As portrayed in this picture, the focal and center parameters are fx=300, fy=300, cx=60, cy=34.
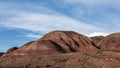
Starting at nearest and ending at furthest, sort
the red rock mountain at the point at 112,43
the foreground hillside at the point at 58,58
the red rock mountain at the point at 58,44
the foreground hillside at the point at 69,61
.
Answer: the foreground hillside at the point at 69,61, the foreground hillside at the point at 58,58, the red rock mountain at the point at 58,44, the red rock mountain at the point at 112,43

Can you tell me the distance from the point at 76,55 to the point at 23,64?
1180 cm

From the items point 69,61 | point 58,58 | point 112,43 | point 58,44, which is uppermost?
point 58,44

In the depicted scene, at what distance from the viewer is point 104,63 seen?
190 feet

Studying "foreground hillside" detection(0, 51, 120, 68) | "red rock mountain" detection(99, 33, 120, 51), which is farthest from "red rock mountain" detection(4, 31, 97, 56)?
"foreground hillside" detection(0, 51, 120, 68)

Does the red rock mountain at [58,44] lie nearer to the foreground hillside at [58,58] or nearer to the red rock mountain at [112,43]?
the foreground hillside at [58,58]

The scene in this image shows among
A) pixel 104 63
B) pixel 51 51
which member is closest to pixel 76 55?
pixel 104 63

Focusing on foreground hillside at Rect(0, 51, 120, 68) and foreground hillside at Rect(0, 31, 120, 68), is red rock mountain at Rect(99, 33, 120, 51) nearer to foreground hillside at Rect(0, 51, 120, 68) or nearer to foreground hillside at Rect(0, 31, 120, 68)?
foreground hillside at Rect(0, 31, 120, 68)

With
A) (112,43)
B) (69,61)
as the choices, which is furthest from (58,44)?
(69,61)

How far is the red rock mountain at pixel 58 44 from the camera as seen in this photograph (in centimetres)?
8481

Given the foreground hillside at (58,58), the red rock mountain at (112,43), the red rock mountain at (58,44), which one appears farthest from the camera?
the red rock mountain at (112,43)

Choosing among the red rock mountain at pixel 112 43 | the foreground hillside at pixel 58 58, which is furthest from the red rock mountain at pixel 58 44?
the red rock mountain at pixel 112 43

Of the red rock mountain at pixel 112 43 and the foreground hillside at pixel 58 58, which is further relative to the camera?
the red rock mountain at pixel 112 43

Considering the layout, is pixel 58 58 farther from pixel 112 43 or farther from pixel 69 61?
pixel 112 43

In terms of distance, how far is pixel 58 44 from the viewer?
298 ft
